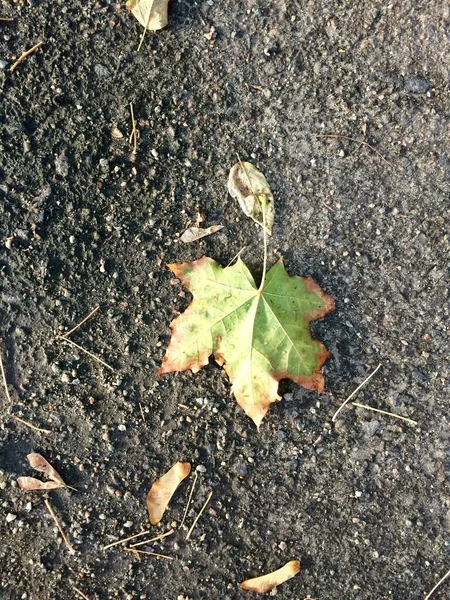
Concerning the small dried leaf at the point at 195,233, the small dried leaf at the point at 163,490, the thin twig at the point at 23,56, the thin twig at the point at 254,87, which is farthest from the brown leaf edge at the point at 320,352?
the thin twig at the point at 23,56

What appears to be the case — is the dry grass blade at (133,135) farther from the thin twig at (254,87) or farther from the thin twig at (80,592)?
the thin twig at (80,592)

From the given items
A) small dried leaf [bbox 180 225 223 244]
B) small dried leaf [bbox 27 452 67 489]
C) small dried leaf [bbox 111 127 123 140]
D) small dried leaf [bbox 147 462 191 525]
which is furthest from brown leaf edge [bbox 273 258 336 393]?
small dried leaf [bbox 27 452 67 489]

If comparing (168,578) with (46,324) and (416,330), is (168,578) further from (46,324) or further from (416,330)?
(416,330)

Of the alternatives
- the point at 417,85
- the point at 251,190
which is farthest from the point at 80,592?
the point at 417,85

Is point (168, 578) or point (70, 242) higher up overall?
point (70, 242)

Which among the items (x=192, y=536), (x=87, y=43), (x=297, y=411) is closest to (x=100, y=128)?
(x=87, y=43)
